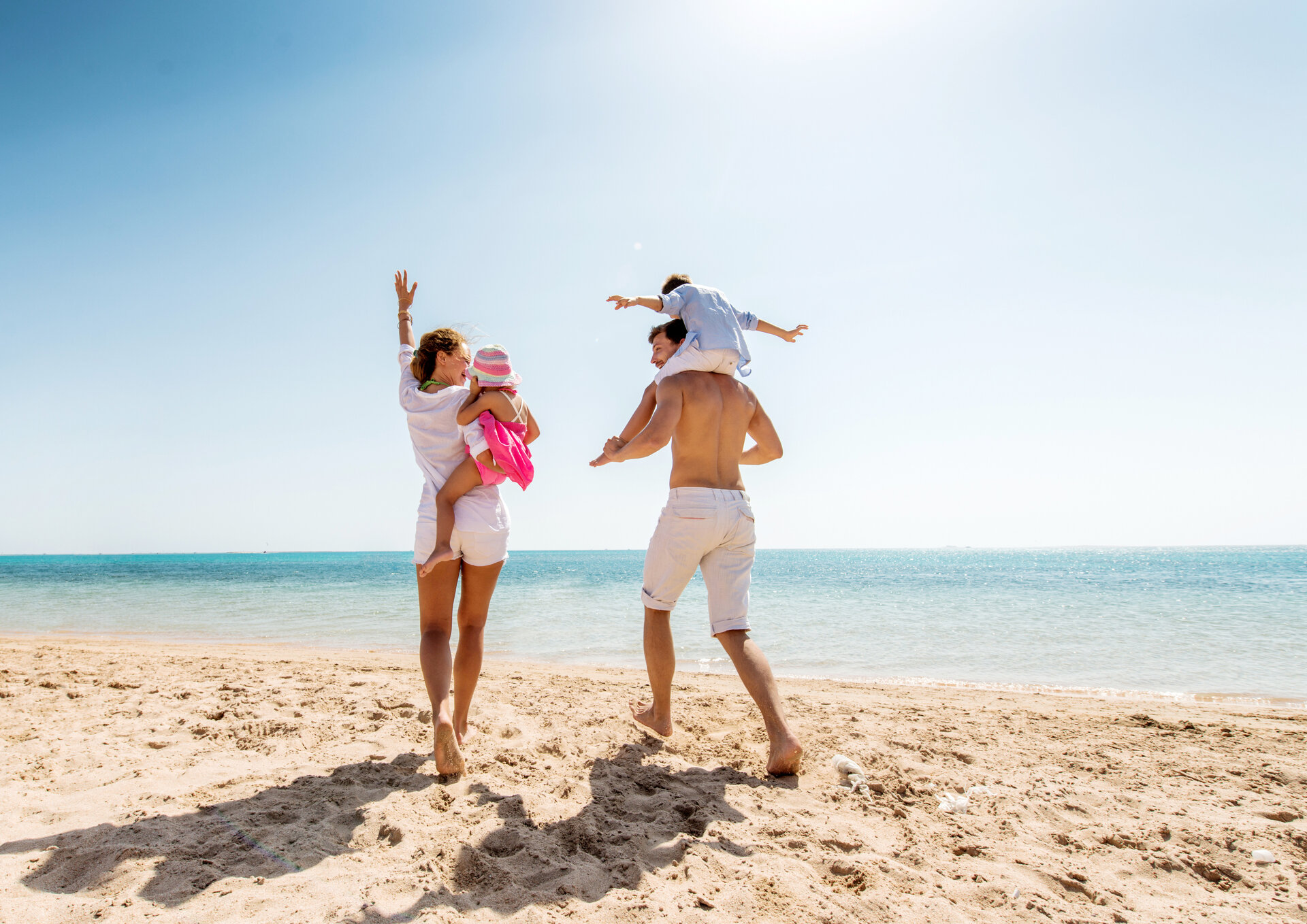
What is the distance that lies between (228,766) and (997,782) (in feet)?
11.7

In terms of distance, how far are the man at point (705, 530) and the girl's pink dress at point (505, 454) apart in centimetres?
40

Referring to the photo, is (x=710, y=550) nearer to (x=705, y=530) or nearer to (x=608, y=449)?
(x=705, y=530)

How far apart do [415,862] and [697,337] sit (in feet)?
8.19

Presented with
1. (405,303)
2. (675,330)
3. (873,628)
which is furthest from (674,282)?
(873,628)

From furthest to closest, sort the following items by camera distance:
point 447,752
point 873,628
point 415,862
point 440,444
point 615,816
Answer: point 873,628 < point 440,444 < point 447,752 < point 615,816 < point 415,862

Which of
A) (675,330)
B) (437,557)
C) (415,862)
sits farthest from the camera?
(675,330)

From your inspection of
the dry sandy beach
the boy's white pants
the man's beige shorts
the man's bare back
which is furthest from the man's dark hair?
the dry sandy beach

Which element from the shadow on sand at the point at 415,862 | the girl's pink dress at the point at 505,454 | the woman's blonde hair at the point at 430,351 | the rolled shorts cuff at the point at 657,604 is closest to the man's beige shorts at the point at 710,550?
the rolled shorts cuff at the point at 657,604

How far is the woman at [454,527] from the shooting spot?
9.72ft

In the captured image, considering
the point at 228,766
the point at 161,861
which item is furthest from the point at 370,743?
the point at 161,861

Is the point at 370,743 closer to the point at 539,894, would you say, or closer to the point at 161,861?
the point at 161,861

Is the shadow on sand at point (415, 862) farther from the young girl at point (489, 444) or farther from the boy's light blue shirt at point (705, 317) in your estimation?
the boy's light blue shirt at point (705, 317)

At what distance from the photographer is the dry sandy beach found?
6.18 feet

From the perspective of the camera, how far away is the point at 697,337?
327 cm
